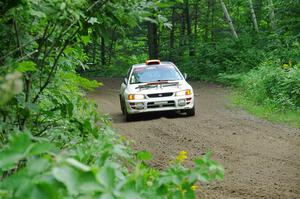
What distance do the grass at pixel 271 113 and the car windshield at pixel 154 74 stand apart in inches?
109

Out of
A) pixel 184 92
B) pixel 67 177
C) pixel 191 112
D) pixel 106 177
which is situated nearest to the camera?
pixel 67 177

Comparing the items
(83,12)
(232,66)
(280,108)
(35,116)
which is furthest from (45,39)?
(232,66)

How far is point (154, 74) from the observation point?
15.6 meters

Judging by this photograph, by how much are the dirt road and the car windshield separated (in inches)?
45.3

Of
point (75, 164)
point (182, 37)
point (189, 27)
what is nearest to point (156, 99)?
point (75, 164)

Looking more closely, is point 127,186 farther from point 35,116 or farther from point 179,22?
point 179,22

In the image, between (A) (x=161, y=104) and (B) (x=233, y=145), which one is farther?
(A) (x=161, y=104)

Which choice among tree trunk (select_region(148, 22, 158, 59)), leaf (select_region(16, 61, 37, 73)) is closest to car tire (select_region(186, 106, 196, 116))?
leaf (select_region(16, 61, 37, 73))

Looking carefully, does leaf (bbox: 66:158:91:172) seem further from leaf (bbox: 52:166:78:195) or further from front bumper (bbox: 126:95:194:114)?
front bumper (bbox: 126:95:194:114)

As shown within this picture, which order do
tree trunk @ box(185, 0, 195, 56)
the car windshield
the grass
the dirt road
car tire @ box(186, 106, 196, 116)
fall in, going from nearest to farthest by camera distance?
the dirt road, the grass, car tire @ box(186, 106, 196, 116), the car windshield, tree trunk @ box(185, 0, 195, 56)

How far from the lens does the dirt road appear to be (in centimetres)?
751

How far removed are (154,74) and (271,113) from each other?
3.80 metres

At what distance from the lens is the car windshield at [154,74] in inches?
607

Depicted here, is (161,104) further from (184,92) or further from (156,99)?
(184,92)
